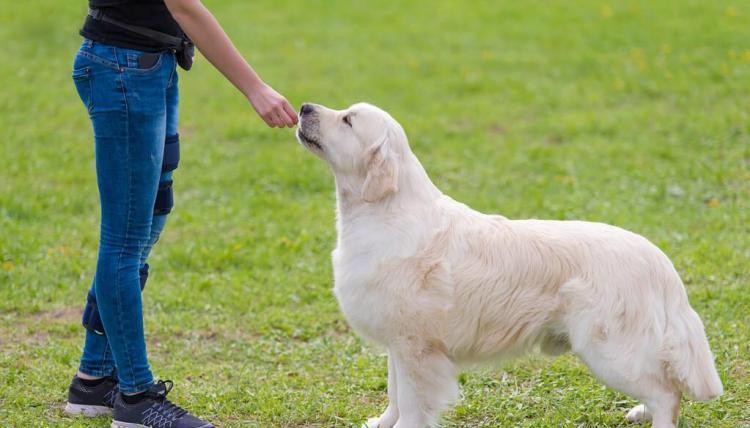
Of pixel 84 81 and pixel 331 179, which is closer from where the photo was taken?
pixel 84 81

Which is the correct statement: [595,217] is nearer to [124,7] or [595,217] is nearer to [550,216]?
[550,216]

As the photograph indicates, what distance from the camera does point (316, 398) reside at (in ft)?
17.3

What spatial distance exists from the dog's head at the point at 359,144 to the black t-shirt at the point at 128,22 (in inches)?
29.2

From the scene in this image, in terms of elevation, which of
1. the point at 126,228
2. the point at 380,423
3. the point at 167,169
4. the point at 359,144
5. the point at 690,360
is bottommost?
the point at 380,423

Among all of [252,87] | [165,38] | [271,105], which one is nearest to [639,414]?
[271,105]

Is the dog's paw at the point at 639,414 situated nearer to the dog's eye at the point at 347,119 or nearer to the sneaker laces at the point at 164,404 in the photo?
the dog's eye at the point at 347,119

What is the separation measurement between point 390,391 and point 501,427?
1.85 feet

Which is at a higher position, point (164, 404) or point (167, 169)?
point (167, 169)

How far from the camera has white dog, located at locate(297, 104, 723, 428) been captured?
434 centimetres

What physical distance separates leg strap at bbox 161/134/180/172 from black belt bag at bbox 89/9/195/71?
15.1 inches

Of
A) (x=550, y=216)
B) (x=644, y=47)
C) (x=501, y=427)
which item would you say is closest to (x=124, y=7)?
(x=501, y=427)

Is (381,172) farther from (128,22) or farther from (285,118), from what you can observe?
(128,22)

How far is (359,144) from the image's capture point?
4531 mm

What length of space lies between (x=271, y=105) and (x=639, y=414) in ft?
7.20
